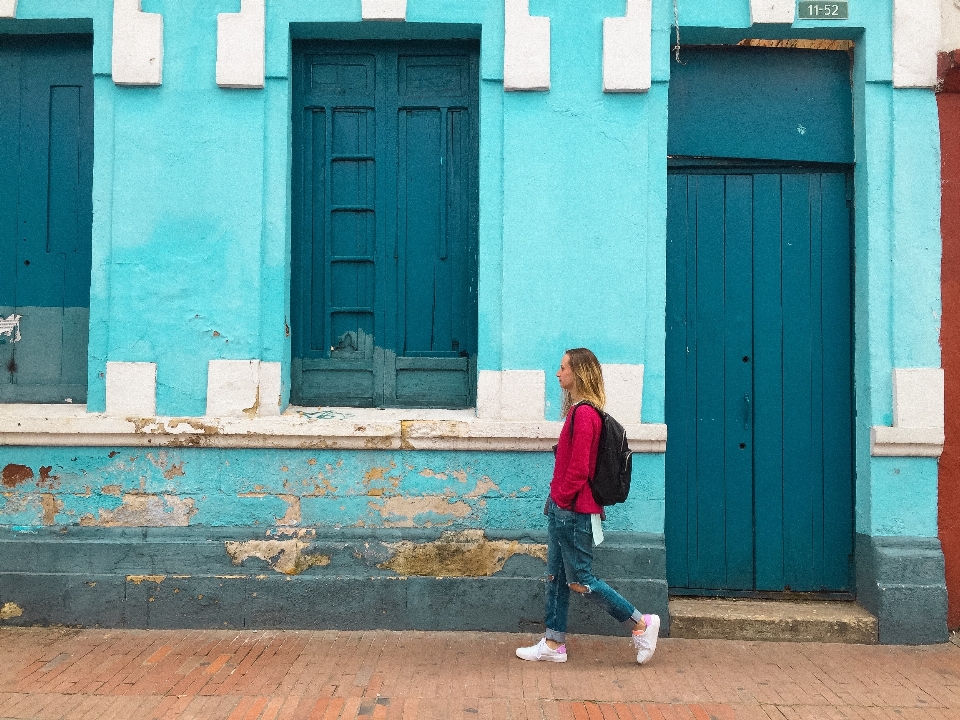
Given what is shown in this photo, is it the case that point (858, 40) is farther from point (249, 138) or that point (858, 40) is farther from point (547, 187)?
point (249, 138)

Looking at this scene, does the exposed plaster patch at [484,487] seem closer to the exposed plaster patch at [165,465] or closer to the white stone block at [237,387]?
the white stone block at [237,387]

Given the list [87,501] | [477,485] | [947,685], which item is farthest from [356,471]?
[947,685]

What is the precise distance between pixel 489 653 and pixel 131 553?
2.24m

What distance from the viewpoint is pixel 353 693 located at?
4164 mm

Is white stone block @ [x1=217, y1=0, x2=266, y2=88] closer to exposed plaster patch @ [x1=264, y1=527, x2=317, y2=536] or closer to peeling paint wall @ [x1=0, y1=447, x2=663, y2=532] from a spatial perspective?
peeling paint wall @ [x1=0, y1=447, x2=663, y2=532]

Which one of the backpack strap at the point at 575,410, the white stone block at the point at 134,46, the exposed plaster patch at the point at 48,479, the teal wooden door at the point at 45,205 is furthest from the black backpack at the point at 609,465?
the teal wooden door at the point at 45,205

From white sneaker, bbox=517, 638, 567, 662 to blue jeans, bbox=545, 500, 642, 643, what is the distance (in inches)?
2.0

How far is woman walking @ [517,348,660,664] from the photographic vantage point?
4.35 meters

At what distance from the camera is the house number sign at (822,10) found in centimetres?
520

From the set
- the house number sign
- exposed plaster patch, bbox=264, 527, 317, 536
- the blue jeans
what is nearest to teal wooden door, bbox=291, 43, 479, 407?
exposed plaster patch, bbox=264, 527, 317, 536

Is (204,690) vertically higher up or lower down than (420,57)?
lower down

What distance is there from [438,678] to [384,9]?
153 inches

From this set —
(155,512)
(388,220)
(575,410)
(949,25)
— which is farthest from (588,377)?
(949,25)

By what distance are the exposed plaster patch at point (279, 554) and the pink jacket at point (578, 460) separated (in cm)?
163
